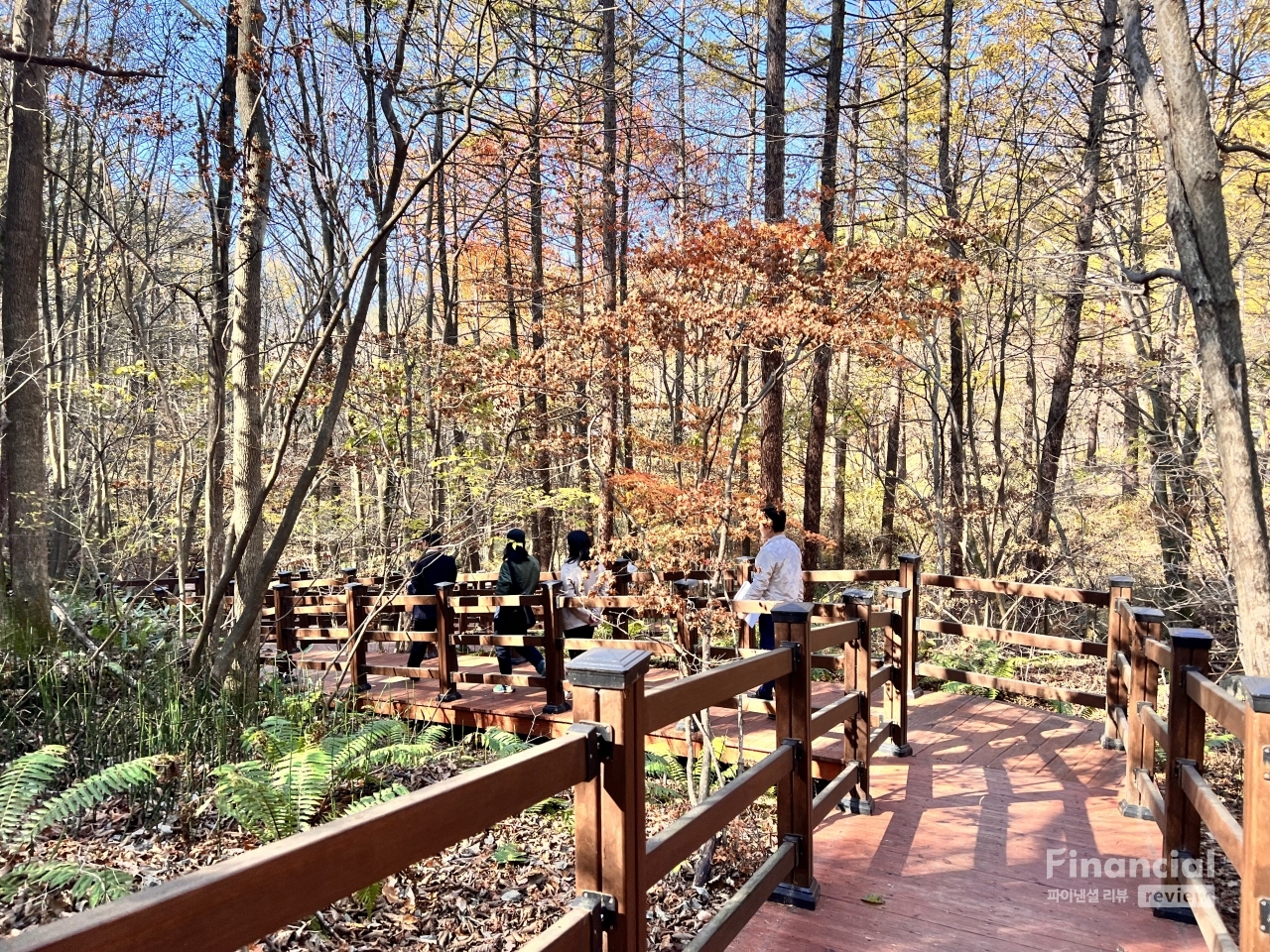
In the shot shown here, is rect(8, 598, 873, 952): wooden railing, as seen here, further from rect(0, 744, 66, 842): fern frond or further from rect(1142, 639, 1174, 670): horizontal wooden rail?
rect(0, 744, 66, 842): fern frond

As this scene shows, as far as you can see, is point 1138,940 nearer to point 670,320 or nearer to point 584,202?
point 670,320

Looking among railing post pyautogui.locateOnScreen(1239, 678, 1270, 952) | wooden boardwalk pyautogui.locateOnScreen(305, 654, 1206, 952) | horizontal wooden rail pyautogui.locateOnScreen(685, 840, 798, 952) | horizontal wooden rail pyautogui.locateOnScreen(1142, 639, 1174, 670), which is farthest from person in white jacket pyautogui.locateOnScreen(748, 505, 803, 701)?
railing post pyautogui.locateOnScreen(1239, 678, 1270, 952)

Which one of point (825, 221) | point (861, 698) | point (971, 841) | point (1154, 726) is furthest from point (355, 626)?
point (825, 221)

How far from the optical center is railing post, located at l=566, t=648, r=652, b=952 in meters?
2.22

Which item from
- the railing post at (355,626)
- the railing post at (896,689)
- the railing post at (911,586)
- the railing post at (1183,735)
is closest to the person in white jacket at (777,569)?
the railing post at (896,689)

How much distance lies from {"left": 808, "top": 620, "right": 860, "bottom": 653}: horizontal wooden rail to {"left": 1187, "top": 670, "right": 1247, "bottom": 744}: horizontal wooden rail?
1539 millimetres

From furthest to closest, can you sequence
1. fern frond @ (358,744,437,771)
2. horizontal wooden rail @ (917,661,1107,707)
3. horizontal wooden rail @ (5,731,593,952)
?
horizontal wooden rail @ (917,661,1107,707) → fern frond @ (358,744,437,771) → horizontal wooden rail @ (5,731,593,952)

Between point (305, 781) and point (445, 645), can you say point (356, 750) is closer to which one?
point (305, 781)

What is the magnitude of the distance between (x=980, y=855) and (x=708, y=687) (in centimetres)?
256

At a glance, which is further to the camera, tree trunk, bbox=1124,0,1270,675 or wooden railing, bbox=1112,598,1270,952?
tree trunk, bbox=1124,0,1270,675

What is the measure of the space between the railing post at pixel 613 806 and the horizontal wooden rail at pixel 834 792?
196 cm

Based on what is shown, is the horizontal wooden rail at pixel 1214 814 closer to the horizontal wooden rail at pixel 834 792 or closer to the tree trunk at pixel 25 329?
the horizontal wooden rail at pixel 834 792

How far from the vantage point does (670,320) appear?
8.71 meters

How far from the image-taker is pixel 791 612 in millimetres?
3762
